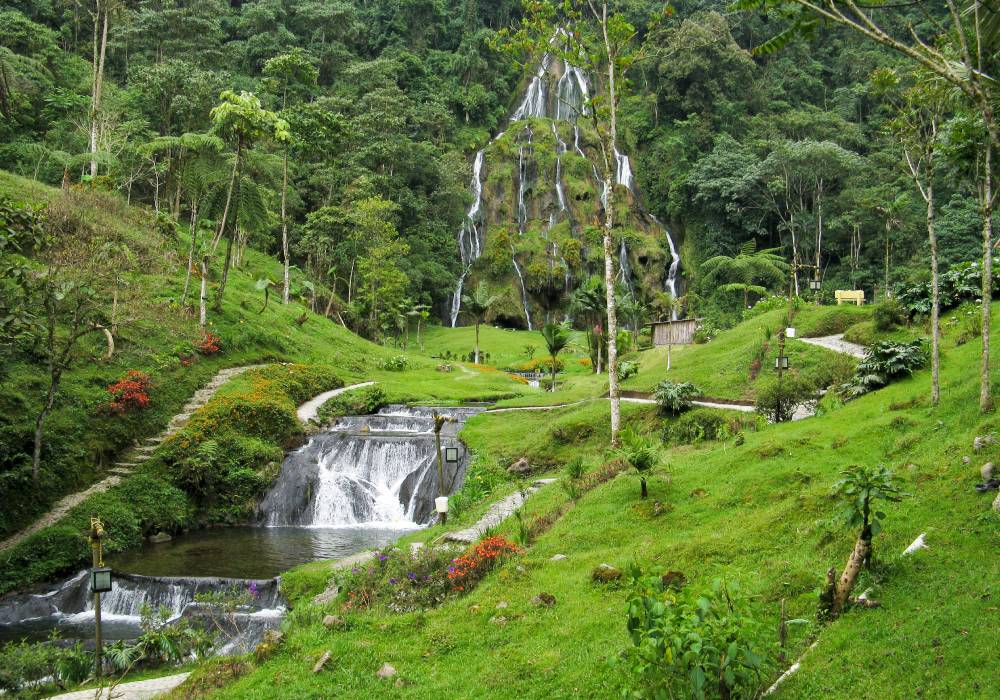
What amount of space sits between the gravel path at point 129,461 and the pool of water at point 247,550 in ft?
6.04

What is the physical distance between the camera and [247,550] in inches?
717

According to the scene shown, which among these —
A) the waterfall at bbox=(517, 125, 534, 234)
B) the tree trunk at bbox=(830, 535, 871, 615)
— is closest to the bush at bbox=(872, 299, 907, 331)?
the tree trunk at bbox=(830, 535, 871, 615)

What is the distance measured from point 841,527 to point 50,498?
18758 millimetres

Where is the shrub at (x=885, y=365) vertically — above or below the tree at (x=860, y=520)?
above

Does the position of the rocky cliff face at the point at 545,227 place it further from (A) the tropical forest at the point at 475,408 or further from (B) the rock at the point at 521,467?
(B) the rock at the point at 521,467

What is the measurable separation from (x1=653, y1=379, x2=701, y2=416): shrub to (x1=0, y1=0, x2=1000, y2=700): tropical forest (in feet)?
0.23

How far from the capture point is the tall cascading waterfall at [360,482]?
2177 cm

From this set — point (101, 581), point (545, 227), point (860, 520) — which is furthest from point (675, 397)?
point (545, 227)

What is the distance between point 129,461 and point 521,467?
39.2 feet

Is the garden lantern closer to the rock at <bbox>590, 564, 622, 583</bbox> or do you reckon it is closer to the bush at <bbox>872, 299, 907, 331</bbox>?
the rock at <bbox>590, 564, 622, 583</bbox>

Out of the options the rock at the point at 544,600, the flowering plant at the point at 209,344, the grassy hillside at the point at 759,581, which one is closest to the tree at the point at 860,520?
the grassy hillside at the point at 759,581

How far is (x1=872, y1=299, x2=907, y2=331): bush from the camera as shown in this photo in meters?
21.8

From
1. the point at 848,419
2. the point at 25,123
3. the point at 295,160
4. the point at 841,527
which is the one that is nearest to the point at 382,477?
the point at 848,419

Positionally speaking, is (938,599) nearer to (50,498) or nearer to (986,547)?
(986,547)
